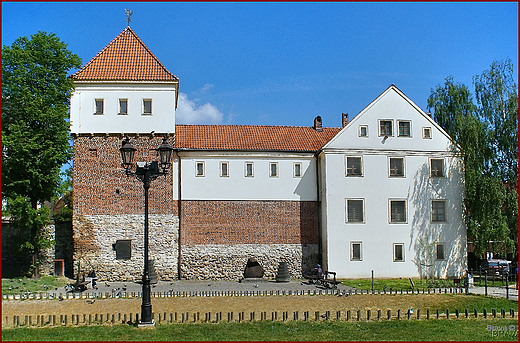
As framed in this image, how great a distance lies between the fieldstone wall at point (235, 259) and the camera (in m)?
26.4

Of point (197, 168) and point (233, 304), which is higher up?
point (197, 168)

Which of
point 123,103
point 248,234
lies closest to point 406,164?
point 248,234

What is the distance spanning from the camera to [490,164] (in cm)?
2697

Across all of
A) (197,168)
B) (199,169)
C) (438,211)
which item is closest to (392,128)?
(438,211)

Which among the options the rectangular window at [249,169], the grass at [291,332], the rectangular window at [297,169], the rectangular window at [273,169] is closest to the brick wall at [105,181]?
the rectangular window at [249,169]

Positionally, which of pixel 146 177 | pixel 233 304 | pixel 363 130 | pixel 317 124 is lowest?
pixel 233 304

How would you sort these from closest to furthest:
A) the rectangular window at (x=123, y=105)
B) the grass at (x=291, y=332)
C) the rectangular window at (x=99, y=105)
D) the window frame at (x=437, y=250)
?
1. the grass at (x=291, y=332)
2. the rectangular window at (x=99, y=105)
3. the rectangular window at (x=123, y=105)
4. the window frame at (x=437, y=250)

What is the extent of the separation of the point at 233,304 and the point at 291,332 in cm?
527

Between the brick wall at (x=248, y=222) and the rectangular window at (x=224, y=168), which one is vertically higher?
the rectangular window at (x=224, y=168)

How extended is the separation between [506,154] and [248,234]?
15.7 m

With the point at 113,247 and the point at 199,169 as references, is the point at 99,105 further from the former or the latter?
the point at 113,247

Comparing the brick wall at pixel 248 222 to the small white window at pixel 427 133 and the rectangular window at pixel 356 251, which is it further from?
the small white window at pixel 427 133

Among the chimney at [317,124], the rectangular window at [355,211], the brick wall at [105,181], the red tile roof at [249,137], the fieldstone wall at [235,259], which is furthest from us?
the chimney at [317,124]

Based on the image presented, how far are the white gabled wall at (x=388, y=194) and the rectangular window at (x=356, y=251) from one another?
0.57 feet
